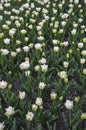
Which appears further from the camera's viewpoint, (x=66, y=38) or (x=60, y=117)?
(x=66, y=38)

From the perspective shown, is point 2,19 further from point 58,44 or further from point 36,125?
point 36,125

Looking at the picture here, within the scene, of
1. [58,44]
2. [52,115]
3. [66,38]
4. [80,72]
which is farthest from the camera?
[66,38]

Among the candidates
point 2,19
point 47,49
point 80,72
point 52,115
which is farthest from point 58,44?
point 52,115

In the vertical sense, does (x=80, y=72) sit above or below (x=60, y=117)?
above

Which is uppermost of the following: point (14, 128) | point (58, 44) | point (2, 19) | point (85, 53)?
point (2, 19)

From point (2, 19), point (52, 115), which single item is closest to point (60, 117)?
point (52, 115)

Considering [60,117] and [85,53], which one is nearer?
[60,117]

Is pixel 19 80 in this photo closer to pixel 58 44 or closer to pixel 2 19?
pixel 58 44

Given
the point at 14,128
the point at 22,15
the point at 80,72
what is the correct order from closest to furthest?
1. the point at 14,128
2. the point at 80,72
3. the point at 22,15

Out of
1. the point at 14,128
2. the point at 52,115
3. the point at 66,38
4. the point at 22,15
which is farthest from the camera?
the point at 22,15
